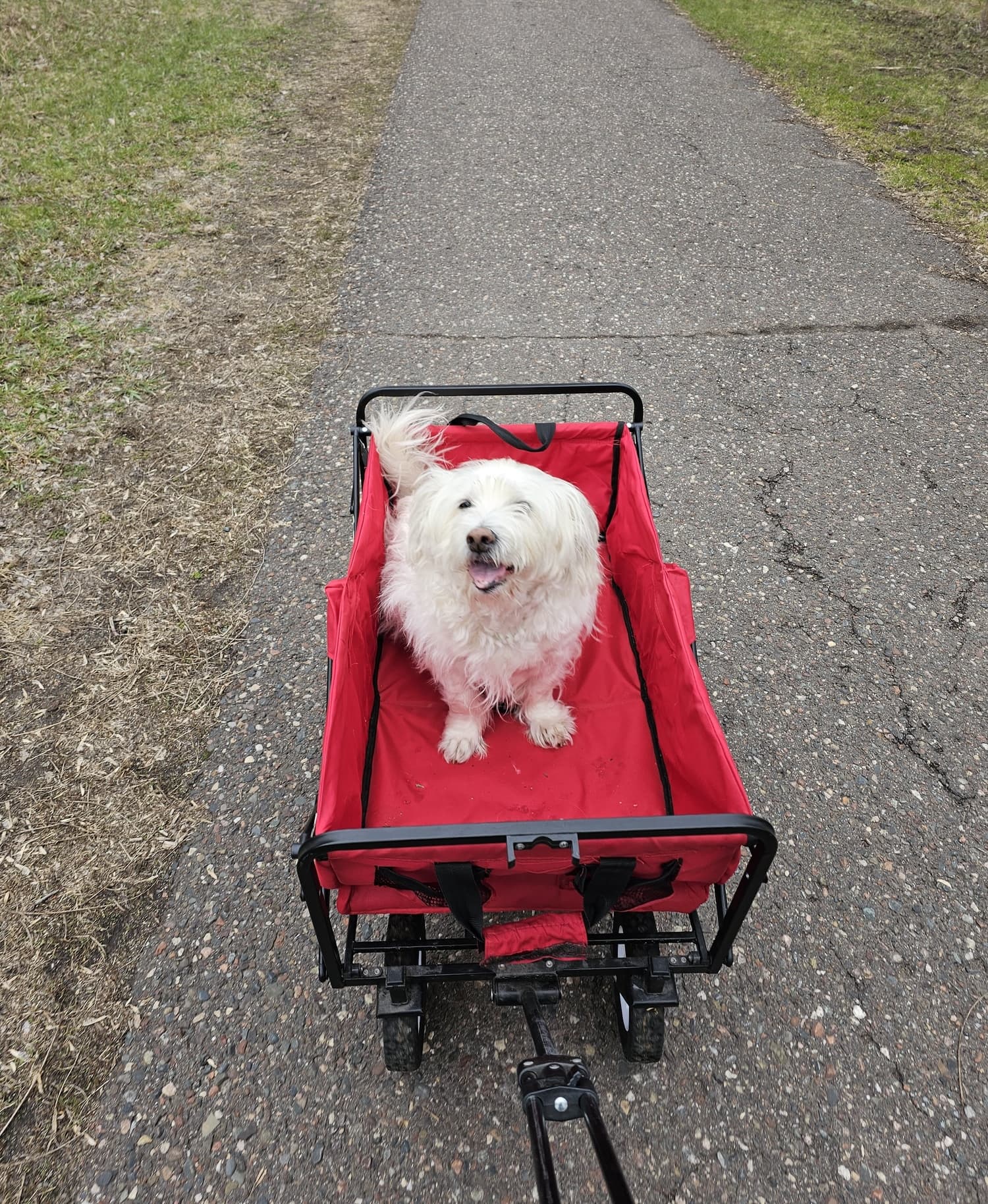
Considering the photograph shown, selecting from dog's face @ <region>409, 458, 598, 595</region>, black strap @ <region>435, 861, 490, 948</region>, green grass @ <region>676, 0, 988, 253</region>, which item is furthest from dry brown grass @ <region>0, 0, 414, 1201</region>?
green grass @ <region>676, 0, 988, 253</region>

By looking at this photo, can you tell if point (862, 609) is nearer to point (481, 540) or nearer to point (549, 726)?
point (549, 726)

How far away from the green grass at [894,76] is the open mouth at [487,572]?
6129 millimetres

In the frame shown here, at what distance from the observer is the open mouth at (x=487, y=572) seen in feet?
6.82

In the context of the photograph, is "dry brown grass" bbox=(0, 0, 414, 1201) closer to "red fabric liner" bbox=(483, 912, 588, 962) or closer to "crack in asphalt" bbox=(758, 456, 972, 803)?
"red fabric liner" bbox=(483, 912, 588, 962)

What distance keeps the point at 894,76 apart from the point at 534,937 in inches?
471

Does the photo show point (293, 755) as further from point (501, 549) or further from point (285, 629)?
point (501, 549)

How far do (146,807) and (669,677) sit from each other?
1.86m

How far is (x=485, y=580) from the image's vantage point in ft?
6.85

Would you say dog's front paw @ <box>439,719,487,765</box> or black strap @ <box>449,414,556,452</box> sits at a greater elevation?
black strap @ <box>449,414,556,452</box>

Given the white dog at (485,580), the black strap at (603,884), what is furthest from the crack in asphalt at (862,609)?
the black strap at (603,884)

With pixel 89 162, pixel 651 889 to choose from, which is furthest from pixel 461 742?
pixel 89 162

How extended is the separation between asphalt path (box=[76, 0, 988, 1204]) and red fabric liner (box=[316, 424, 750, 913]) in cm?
40

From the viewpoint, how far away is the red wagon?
4.77ft

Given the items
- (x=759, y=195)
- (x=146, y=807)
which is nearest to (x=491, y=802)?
(x=146, y=807)
